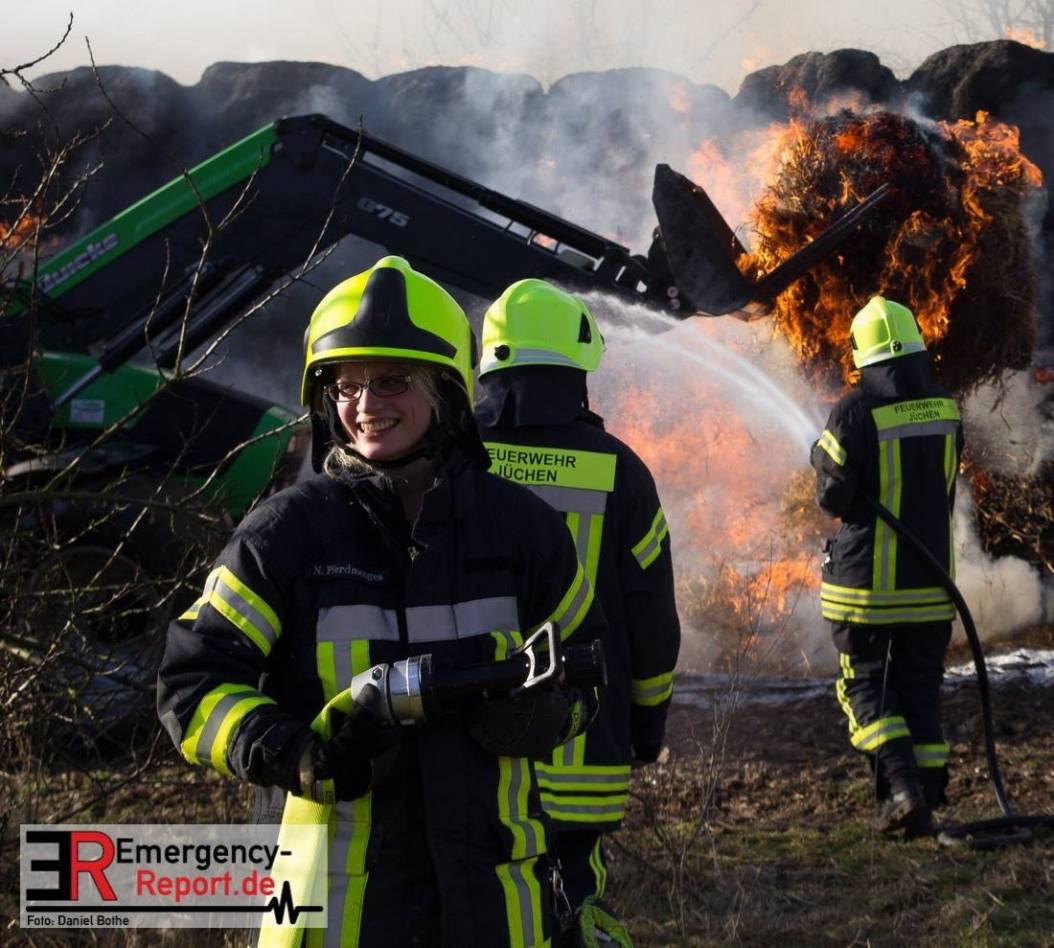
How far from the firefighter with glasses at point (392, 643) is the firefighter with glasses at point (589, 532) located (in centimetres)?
115

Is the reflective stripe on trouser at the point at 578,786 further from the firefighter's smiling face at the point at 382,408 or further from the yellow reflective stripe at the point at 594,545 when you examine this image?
the firefighter's smiling face at the point at 382,408

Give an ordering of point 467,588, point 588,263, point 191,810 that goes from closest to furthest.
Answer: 1. point 467,588
2. point 191,810
3. point 588,263

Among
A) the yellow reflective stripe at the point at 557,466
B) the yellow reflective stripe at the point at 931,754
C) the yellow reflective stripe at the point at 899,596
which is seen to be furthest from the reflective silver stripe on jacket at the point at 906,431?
the yellow reflective stripe at the point at 557,466

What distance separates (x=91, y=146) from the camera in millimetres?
13555

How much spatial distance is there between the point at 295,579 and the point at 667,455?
8.60 meters

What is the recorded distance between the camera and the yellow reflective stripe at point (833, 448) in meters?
5.80

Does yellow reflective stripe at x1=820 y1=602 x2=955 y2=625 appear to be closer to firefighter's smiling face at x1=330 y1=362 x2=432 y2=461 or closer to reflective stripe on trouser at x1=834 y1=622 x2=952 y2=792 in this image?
reflective stripe on trouser at x1=834 y1=622 x2=952 y2=792

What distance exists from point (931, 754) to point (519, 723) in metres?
4.04

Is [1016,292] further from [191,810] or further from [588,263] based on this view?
[191,810]

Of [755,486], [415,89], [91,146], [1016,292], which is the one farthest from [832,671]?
[91,146]

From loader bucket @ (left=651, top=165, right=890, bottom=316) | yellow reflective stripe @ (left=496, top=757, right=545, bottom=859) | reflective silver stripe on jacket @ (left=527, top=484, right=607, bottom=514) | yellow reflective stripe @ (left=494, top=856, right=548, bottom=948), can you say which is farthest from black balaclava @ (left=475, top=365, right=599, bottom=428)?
loader bucket @ (left=651, top=165, right=890, bottom=316)

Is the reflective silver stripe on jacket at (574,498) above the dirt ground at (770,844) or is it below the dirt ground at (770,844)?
above

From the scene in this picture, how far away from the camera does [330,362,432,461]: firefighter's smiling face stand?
2.32m
